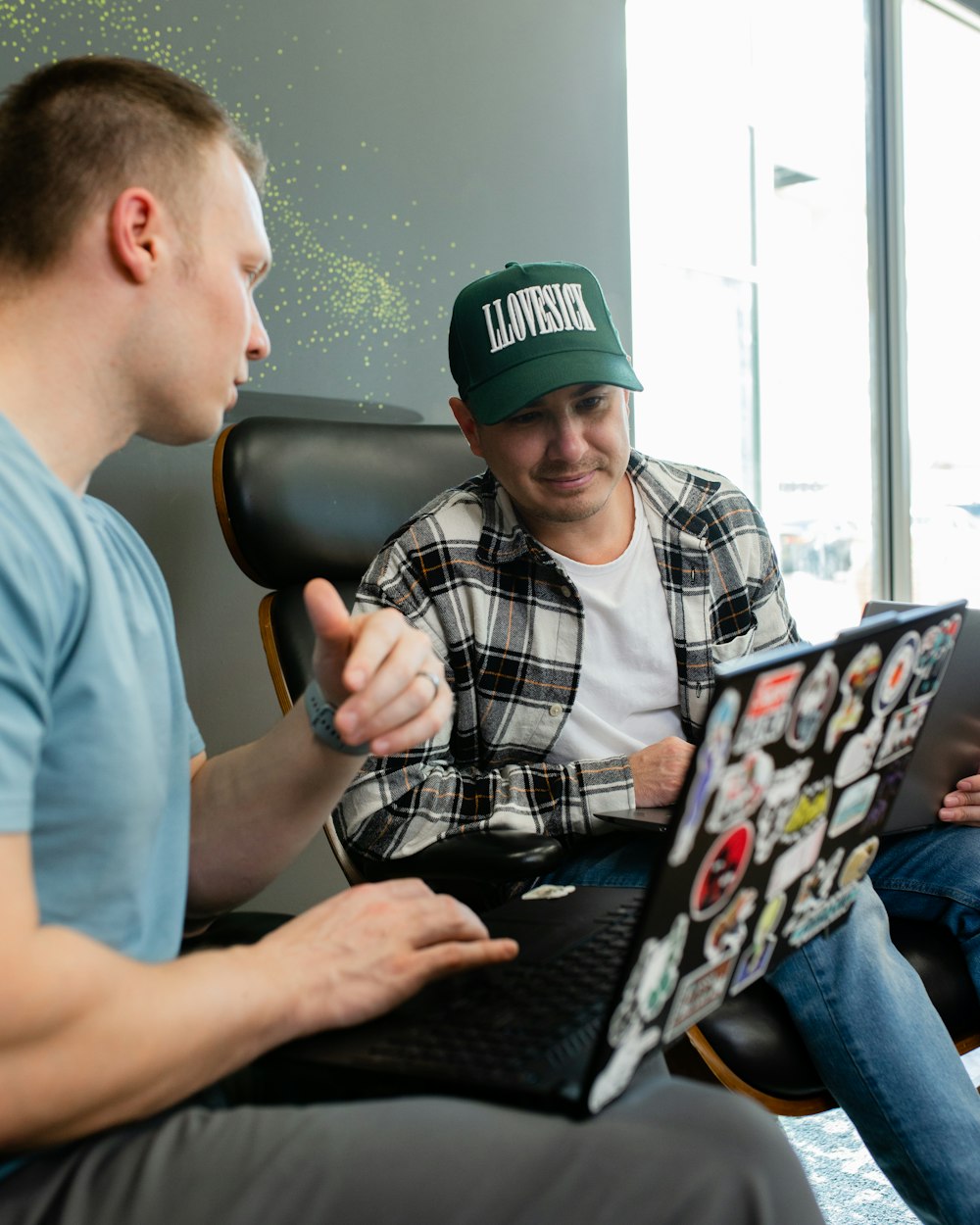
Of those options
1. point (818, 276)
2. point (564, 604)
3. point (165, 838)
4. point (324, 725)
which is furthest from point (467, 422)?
point (818, 276)

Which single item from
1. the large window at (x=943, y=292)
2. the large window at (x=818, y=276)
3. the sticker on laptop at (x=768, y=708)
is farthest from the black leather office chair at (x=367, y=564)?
the large window at (x=943, y=292)

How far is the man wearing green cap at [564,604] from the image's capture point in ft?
4.54

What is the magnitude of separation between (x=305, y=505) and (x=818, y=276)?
2.57 m

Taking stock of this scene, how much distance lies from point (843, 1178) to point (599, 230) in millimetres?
1844

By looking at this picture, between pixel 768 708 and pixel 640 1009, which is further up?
pixel 768 708

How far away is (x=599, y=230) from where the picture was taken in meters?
2.52

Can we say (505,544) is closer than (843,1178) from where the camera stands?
Yes

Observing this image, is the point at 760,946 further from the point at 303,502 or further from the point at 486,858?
the point at 303,502

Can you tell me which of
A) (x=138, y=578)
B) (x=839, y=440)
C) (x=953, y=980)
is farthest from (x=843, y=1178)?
(x=839, y=440)

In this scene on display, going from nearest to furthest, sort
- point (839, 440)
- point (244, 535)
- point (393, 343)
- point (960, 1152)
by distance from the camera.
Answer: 1. point (960, 1152)
2. point (244, 535)
3. point (393, 343)
4. point (839, 440)

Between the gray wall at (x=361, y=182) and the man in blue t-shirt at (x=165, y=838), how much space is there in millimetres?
936

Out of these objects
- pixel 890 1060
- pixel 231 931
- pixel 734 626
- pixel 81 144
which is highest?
pixel 81 144

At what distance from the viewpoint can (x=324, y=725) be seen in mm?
949

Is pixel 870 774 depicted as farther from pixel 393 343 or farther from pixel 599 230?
pixel 599 230
